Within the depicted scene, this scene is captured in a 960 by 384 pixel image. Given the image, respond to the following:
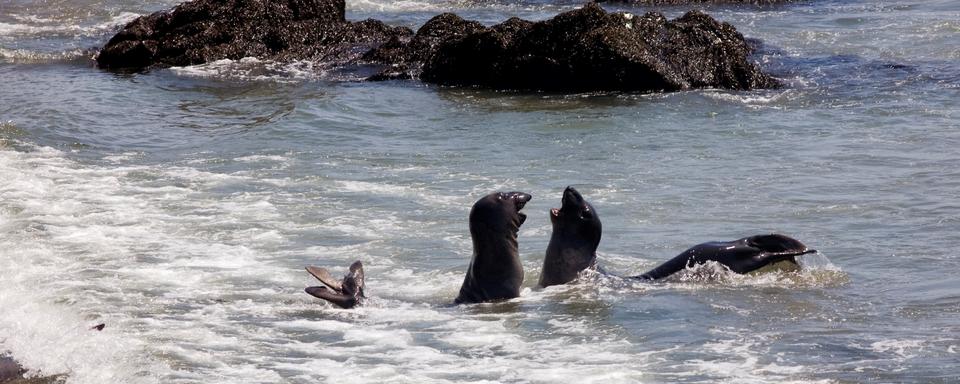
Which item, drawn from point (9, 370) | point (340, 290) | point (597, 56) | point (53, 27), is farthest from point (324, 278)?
point (53, 27)

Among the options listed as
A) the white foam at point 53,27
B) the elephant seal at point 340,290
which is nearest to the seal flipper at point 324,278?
the elephant seal at point 340,290

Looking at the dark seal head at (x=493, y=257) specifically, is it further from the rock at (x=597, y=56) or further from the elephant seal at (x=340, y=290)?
the rock at (x=597, y=56)

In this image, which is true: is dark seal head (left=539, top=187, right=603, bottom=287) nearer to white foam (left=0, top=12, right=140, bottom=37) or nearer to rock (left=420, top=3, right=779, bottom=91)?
rock (left=420, top=3, right=779, bottom=91)

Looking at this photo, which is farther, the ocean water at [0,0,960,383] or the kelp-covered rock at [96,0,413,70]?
the kelp-covered rock at [96,0,413,70]

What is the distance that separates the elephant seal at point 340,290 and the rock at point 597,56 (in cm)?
803

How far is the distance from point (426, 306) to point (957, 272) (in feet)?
10.6

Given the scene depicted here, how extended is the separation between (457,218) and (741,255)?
2566mm

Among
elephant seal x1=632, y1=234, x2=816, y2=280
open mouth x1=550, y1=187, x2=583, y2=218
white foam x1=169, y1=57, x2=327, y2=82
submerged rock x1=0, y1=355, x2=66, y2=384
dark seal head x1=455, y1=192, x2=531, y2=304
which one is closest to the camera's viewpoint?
submerged rock x1=0, y1=355, x2=66, y2=384

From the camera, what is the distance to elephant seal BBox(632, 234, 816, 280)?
7.71 metres

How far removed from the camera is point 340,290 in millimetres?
7184

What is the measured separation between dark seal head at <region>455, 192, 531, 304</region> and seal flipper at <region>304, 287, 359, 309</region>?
0.66 meters

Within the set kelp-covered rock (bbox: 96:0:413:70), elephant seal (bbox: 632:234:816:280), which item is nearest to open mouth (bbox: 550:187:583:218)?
elephant seal (bbox: 632:234:816:280)

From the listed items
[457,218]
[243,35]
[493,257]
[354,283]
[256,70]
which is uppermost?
[243,35]

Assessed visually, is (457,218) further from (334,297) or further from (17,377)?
(17,377)
